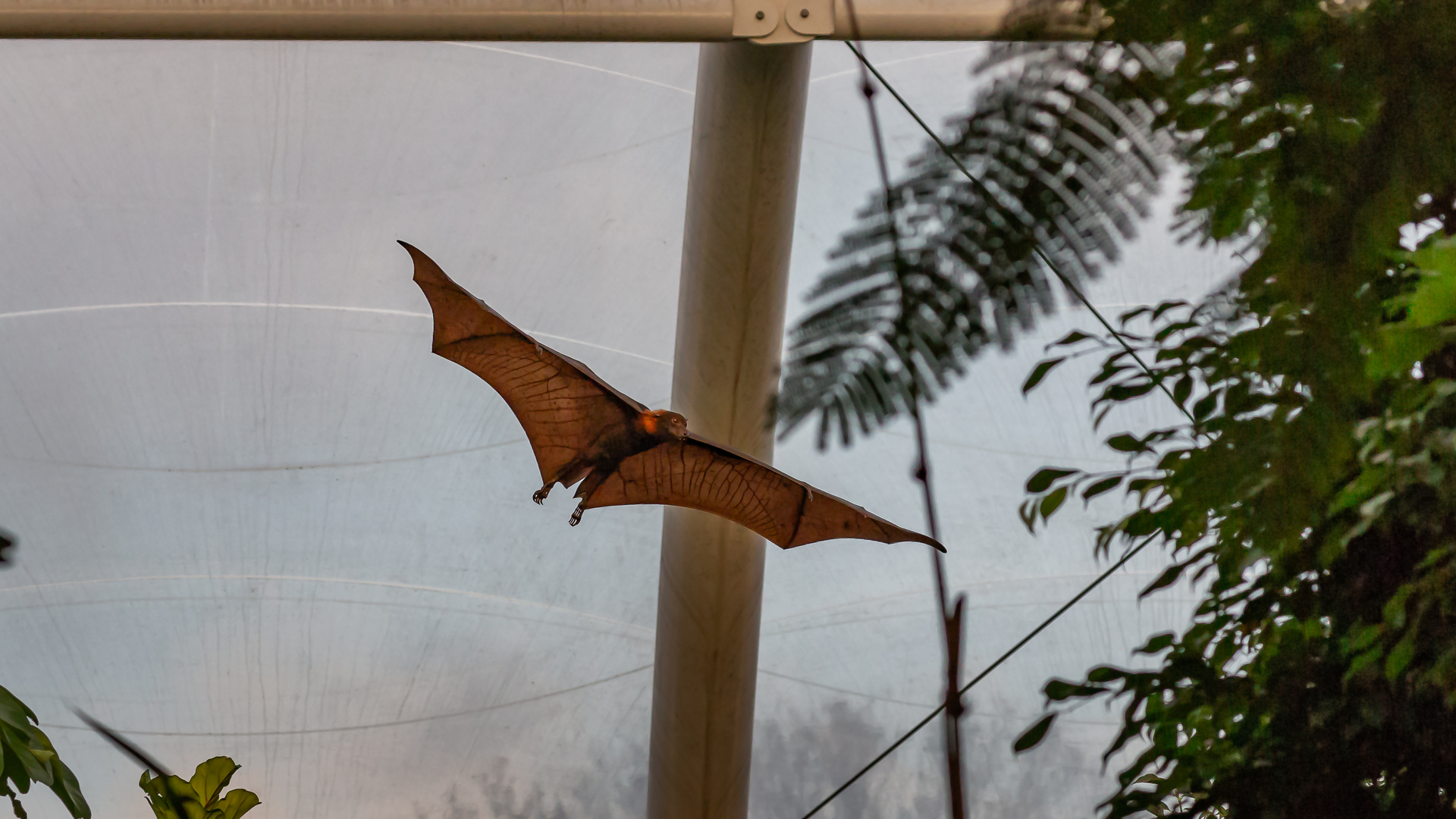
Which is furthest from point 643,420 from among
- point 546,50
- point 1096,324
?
point 546,50

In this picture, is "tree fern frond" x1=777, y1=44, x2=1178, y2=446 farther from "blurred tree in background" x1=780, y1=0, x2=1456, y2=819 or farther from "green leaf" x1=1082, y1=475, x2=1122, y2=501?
"green leaf" x1=1082, y1=475, x2=1122, y2=501

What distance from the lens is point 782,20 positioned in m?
1.92

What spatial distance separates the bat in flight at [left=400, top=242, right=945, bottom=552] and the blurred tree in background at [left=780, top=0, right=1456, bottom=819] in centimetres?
88

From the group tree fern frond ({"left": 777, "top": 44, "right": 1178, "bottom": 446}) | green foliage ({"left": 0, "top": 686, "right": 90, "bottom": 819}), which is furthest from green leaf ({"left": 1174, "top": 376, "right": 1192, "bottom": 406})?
green foliage ({"left": 0, "top": 686, "right": 90, "bottom": 819})

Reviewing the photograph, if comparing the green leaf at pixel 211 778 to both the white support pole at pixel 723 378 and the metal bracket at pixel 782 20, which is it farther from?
the metal bracket at pixel 782 20

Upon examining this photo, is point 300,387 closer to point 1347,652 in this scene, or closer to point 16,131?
point 16,131

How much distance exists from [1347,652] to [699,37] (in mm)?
1449

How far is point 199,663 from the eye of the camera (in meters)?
2.92

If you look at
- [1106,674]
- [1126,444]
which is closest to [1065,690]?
[1106,674]

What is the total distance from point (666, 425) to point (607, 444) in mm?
119

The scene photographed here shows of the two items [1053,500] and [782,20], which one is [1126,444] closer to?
[1053,500]

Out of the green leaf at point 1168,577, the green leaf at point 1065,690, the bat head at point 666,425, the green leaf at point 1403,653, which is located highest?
the bat head at point 666,425

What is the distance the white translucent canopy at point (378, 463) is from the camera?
2754 millimetres

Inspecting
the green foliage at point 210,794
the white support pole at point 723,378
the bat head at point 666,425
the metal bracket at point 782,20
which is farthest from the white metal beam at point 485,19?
the green foliage at point 210,794
